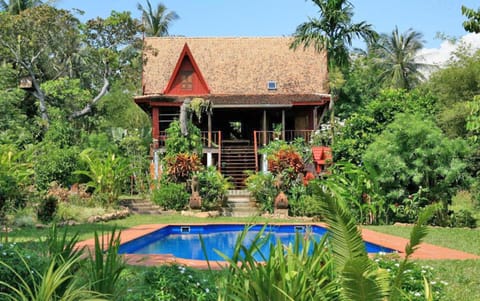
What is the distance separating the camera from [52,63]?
26688 mm

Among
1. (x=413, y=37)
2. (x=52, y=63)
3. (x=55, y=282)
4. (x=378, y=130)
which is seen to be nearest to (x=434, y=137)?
(x=378, y=130)

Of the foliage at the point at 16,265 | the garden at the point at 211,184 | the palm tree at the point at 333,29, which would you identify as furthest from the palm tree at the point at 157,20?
the foliage at the point at 16,265

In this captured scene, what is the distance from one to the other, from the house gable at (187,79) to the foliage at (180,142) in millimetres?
4992

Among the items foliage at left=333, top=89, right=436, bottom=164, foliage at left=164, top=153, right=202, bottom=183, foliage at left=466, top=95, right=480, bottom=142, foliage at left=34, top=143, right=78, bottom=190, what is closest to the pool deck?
foliage at left=466, top=95, right=480, bottom=142

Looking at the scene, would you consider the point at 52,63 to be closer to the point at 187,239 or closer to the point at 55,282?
the point at 187,239

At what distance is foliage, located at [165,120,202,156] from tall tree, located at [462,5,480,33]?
34.7ft

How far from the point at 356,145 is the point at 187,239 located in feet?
18.5

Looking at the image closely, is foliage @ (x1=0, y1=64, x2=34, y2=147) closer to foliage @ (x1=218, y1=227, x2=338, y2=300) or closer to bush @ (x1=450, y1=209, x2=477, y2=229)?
bush @ (x1=450, y1=209, x2=477, y2=229)

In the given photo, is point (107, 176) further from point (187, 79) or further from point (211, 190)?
point (187, 79)

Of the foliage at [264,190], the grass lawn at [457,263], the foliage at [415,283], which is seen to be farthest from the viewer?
the foliage at [264,190]

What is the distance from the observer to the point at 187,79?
22.5 metres

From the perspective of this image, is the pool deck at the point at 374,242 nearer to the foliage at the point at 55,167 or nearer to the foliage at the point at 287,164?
the foliage at the point at 287,164

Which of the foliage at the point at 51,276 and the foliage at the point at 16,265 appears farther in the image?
the foliage at the point at 16,265

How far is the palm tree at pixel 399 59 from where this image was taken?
119 feet
